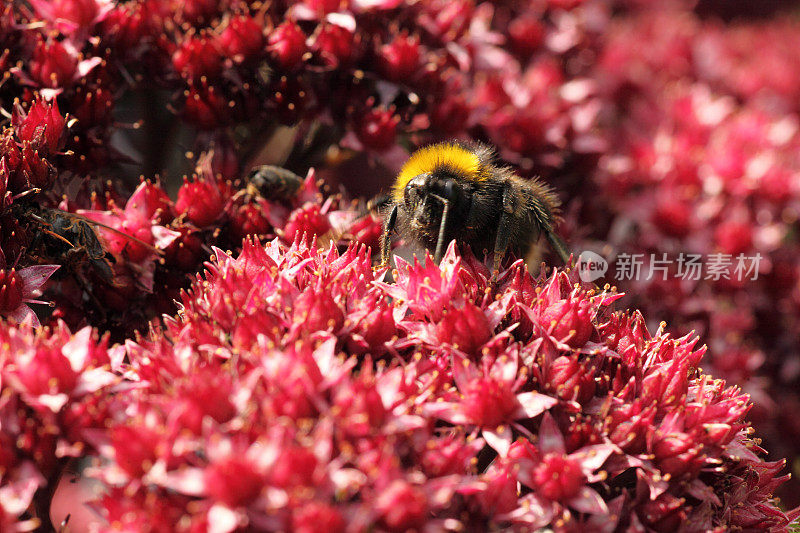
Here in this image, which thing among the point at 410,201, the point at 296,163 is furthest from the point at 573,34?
the point at 410,201

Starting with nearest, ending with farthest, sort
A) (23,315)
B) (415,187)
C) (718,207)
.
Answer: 1. (23,315)
2. (415,187)
3. (718,207)

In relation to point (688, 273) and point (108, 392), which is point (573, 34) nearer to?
point (688, 273)

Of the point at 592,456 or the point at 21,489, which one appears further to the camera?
the point at 592,456

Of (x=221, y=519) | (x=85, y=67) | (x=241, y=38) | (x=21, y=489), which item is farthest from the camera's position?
(x=241, y=38)

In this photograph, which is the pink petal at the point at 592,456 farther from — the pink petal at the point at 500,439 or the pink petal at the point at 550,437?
the pink petal at the point at 500,439

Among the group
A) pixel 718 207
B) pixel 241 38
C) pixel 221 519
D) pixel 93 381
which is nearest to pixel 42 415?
pixel 93 381

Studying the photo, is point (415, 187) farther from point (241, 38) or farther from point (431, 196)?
point (241, 38)

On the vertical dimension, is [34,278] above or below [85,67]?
below
